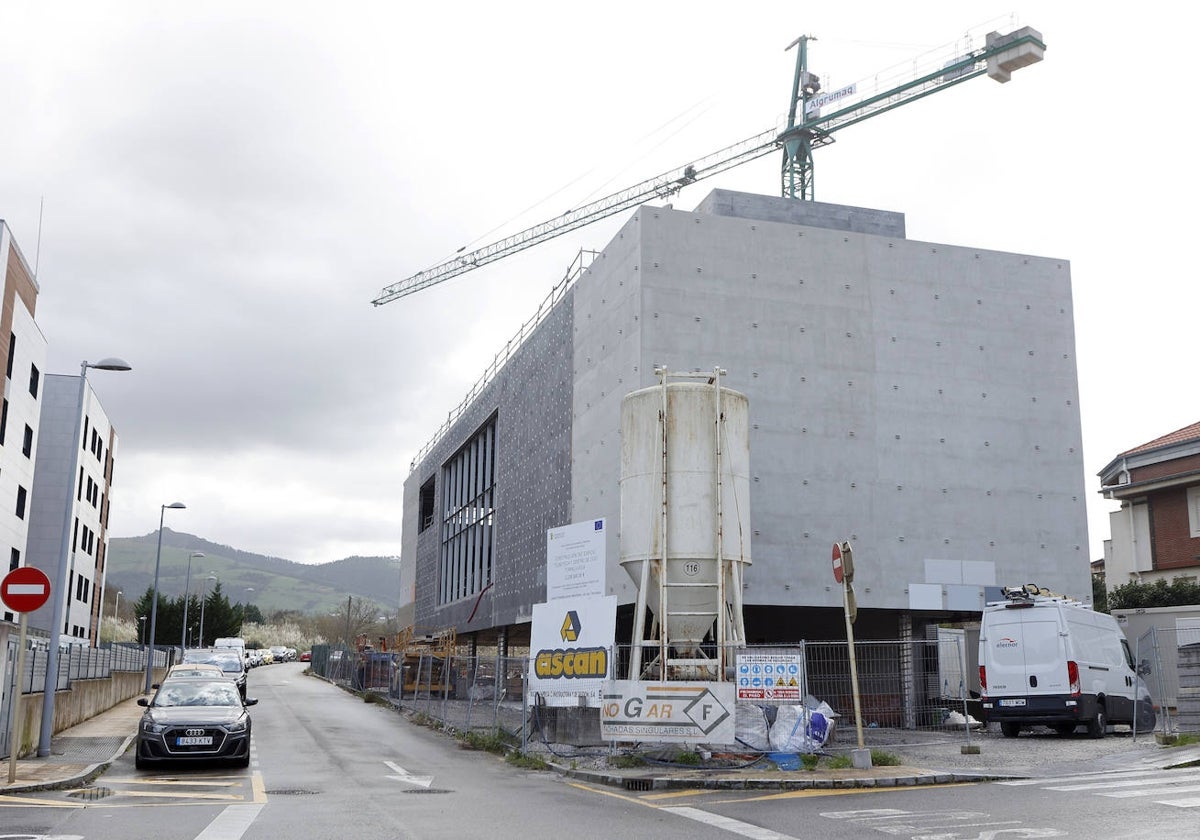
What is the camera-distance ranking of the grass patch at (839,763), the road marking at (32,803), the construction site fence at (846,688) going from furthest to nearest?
1. the construction site fence at (846,688)
2. the grass patch at (839,763)
3. the road marking at (32,803)

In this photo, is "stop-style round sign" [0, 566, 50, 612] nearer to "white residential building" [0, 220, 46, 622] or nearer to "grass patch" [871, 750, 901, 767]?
"grass patch" [871, 750, 901, 767]

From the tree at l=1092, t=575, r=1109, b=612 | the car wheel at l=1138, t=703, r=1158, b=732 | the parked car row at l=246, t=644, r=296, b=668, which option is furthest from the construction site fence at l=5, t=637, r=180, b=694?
the tree at l=1092, t=575, r=1109, b=612

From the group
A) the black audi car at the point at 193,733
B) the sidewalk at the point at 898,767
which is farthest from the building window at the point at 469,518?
the black audi car at the point at 193,733

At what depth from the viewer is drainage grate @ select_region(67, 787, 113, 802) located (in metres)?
14.0

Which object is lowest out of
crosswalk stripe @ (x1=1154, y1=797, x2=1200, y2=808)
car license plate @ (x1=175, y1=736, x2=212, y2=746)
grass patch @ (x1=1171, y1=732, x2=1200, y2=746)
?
car license plate @ (x1=175, y1=736, x2=212, y2=746)

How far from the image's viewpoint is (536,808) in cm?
1230

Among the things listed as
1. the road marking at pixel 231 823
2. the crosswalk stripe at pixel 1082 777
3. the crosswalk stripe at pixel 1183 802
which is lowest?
the road marking at pixel 231 823

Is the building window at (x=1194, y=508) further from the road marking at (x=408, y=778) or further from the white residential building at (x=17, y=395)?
the white residential building at (x=17, y=395)

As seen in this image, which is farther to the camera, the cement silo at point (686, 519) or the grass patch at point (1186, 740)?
the cement silo at point (686, 519)

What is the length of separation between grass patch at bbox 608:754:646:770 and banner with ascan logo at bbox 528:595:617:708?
150 centimetres

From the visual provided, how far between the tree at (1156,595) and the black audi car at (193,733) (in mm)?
32240

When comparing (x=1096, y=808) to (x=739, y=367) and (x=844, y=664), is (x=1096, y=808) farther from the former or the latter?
(x=739, y=367)

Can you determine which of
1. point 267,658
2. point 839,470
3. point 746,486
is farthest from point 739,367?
point 267,658

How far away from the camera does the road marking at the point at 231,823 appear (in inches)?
406
